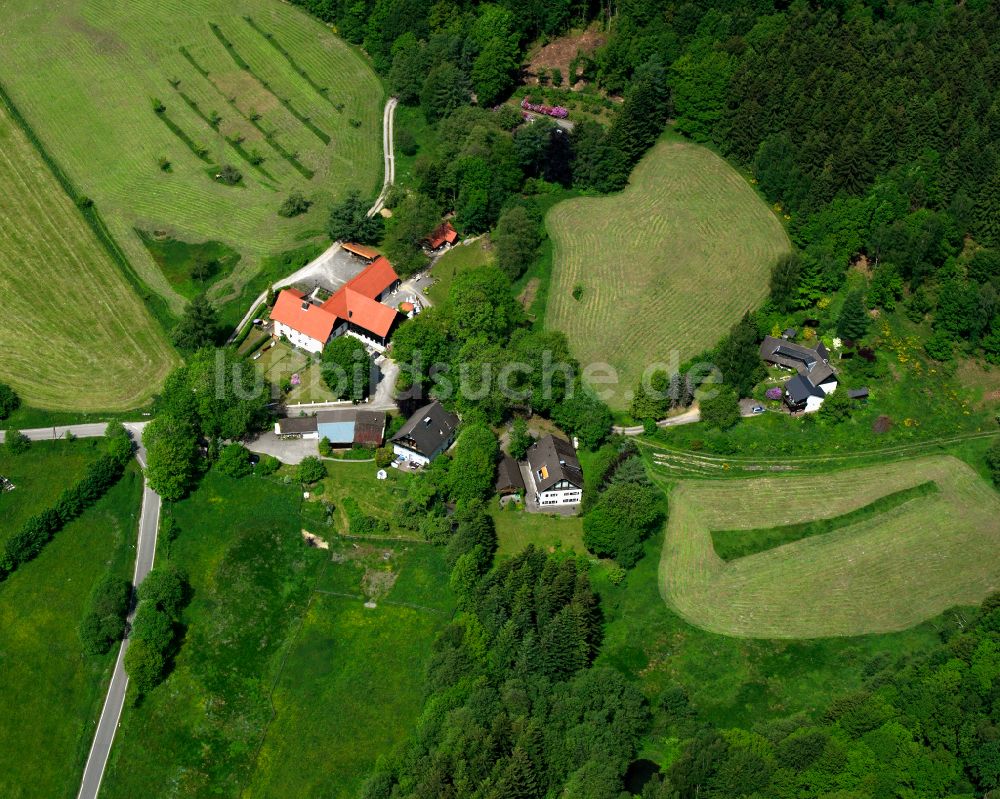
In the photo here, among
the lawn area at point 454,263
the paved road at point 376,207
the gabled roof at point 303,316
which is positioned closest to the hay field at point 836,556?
the lawn area at point 454,263

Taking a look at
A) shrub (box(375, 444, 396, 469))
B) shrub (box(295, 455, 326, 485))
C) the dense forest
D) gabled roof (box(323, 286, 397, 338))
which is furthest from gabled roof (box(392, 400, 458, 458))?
gabled roof (box(323, 286, 397, 338))

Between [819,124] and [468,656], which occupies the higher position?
[819,124]

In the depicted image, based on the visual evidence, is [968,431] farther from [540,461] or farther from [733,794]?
[733,794]

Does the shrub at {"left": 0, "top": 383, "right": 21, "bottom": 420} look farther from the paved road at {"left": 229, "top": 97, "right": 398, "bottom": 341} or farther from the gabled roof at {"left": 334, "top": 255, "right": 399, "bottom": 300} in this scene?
the gabled roof at {"left": 334, "top": 255, "right": 399, "bottom": 300}

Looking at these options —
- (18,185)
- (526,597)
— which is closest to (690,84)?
(526,597)

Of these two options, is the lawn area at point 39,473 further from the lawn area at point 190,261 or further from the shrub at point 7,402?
the lawn area at point 190,261

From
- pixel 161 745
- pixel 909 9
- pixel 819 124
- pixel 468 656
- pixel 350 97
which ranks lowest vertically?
pixel 161 745
